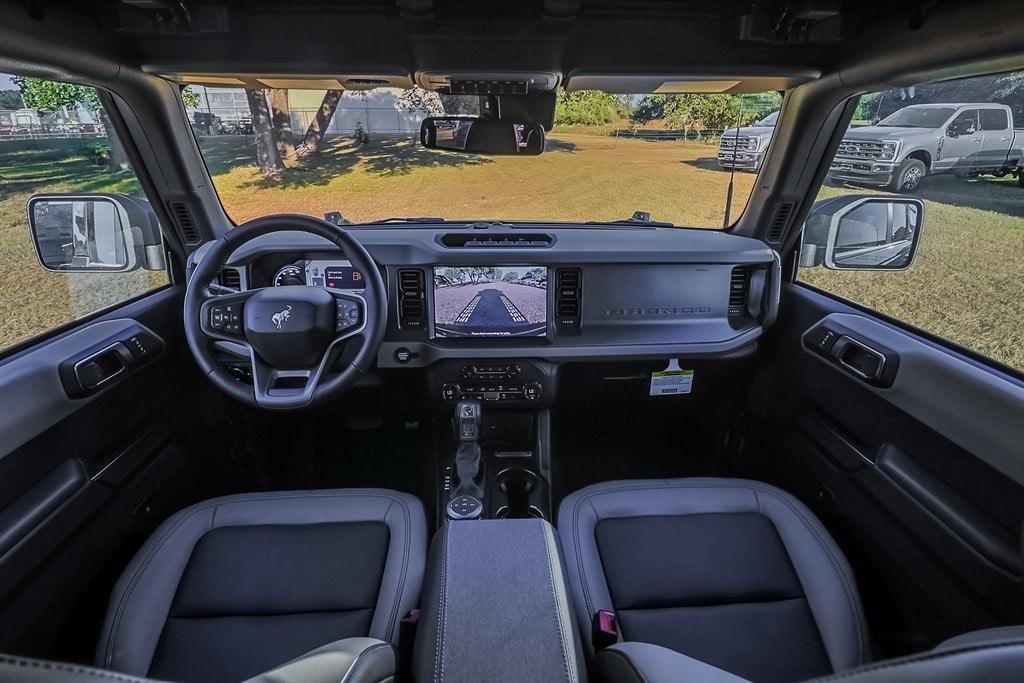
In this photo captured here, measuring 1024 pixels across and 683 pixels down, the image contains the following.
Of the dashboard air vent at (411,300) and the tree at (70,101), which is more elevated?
the tree at (70,101)

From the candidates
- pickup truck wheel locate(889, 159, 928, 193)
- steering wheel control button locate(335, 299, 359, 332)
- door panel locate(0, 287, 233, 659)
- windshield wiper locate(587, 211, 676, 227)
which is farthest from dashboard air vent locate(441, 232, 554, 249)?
pickup truck wheel locate(889, 159, 928, 193)

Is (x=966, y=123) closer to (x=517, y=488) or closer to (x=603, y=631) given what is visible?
(x=603, y=631)

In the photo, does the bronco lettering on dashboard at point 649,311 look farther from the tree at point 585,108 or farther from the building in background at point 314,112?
the building in background at point 314,112

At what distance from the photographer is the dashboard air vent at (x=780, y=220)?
261cm

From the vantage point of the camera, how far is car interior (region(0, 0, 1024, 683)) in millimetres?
1509

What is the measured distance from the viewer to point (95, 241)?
2322 mm

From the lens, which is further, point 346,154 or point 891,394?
point 346,154

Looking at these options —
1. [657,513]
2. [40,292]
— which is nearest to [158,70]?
[40,292]

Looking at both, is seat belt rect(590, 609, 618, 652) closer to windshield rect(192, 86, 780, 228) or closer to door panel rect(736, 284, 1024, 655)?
door panel rect(736, 284, 1024, 655)

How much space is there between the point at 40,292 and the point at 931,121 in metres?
3.09

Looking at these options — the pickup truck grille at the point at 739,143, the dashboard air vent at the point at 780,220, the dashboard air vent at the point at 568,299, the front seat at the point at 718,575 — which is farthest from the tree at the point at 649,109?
the front seat at the point at 718,575

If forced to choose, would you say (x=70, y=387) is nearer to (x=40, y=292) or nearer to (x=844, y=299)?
(x=40, y=292)

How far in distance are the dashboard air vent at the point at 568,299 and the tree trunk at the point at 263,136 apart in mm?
1488

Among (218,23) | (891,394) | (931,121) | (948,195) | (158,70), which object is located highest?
(218,23)
